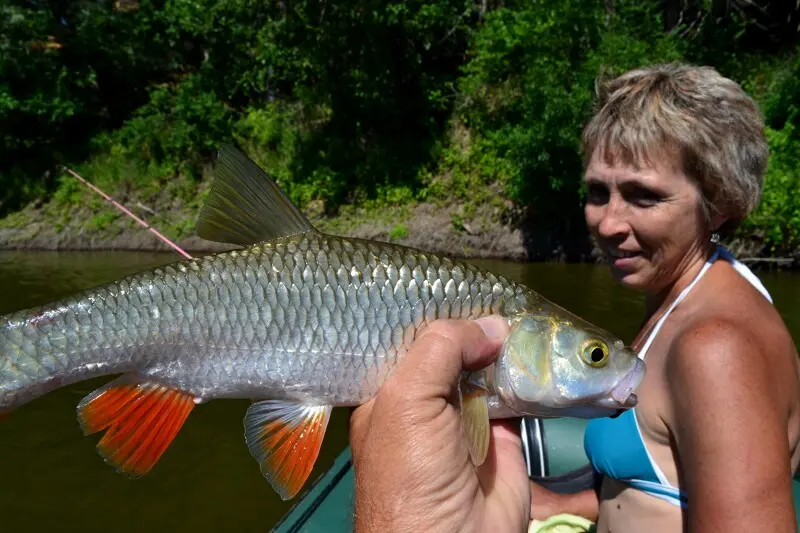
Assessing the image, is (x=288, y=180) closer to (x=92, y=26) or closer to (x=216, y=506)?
(x=92, y=26)

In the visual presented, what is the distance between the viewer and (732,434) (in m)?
1.94

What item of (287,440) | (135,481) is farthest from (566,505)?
(135,481)

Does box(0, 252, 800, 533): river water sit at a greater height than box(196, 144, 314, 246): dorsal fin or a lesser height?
lesser

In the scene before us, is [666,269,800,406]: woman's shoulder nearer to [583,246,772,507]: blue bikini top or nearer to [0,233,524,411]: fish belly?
[583,246,772,507]: blue bikini top

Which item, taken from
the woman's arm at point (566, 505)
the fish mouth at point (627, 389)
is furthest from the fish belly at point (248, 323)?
the woman's arm at point (566, 505)

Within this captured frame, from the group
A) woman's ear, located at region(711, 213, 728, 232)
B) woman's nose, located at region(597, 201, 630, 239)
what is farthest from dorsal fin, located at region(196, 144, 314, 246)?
woman's ear, located at region(711, 213, 728, 232)

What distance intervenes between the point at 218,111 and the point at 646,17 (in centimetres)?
1312

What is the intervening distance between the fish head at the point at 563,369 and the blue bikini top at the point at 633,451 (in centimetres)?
58

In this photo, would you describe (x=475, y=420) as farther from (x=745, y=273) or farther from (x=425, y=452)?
(x=745, y=273)

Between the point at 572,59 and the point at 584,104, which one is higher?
the point at 572,59

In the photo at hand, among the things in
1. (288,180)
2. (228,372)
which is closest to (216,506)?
(228,372)

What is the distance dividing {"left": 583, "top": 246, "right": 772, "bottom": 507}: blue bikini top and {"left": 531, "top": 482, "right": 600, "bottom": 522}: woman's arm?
68cm

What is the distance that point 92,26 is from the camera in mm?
23047

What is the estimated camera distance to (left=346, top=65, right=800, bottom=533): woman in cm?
178
